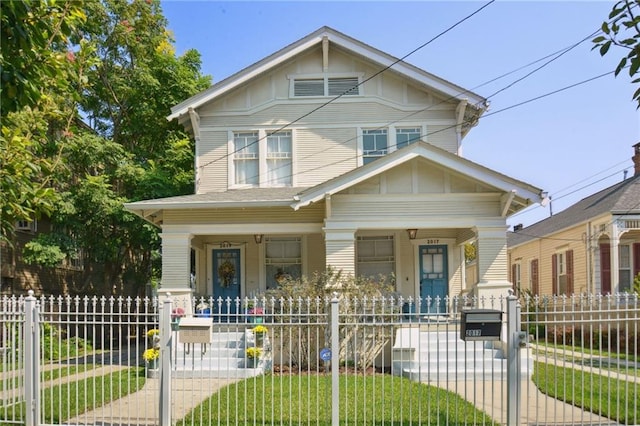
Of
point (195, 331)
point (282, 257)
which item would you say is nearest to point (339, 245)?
point (282, 257)

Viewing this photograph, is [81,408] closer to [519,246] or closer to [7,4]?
[7,4]

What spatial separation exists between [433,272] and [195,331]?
32.5ft

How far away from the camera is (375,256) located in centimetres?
1666

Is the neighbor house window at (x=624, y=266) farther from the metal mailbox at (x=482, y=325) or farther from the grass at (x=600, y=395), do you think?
the metal mailbox at (x=482, y=325)

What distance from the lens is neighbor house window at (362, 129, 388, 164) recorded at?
661 inches

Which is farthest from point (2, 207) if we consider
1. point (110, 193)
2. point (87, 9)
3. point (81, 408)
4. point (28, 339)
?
point (87, 9)

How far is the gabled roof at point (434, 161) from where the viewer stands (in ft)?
43.5

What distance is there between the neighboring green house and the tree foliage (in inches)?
559

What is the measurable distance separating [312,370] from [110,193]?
10.5 metres

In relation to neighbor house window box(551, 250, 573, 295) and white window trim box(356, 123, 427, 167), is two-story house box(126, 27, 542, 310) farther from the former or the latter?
neighbor house window box(551, 250, 573, 295)

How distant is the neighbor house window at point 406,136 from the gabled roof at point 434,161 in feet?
11.2

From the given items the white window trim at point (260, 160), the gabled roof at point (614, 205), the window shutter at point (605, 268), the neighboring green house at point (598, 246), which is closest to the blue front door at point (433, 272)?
the white window trim at point (260, 160)

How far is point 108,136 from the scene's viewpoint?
2261cm

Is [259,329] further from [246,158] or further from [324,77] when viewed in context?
[324,77]
